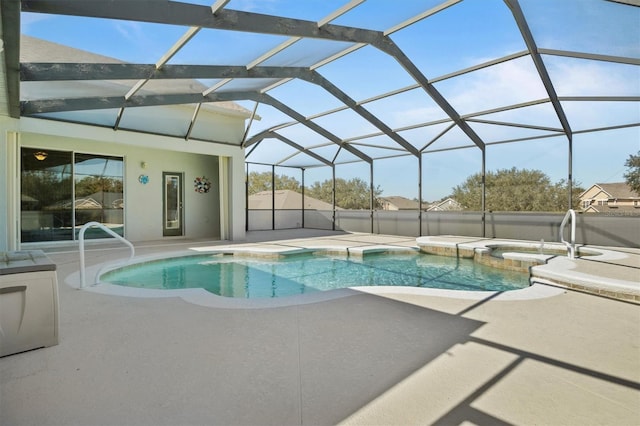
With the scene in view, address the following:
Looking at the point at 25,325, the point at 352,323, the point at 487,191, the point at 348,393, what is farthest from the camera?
the point at 487,191

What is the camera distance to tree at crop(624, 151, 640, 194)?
27.7 feet

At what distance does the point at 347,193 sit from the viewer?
15.8 meters

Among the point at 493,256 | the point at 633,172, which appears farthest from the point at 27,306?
the point at 633,172

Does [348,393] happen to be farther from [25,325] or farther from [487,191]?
[487,191]

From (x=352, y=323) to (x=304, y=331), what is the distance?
0.48 meters

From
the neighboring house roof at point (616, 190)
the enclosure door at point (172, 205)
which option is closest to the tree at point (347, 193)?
the enclosure door at point (172, 205)

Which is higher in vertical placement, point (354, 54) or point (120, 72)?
point (354, 54)

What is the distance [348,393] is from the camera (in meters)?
1.92

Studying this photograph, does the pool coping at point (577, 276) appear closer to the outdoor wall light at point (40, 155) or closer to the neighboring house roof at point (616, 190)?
the neighboring house roof at point (616, 190)

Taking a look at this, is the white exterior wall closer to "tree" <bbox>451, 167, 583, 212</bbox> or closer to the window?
the window

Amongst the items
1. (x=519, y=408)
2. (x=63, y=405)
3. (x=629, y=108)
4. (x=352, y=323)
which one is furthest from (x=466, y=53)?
(x=63, y=405)

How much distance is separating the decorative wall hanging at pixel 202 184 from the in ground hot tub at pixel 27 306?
8210mm

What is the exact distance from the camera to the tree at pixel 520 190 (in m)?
9.96

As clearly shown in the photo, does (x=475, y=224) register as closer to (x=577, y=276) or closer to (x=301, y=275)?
(x=577, y=276)
